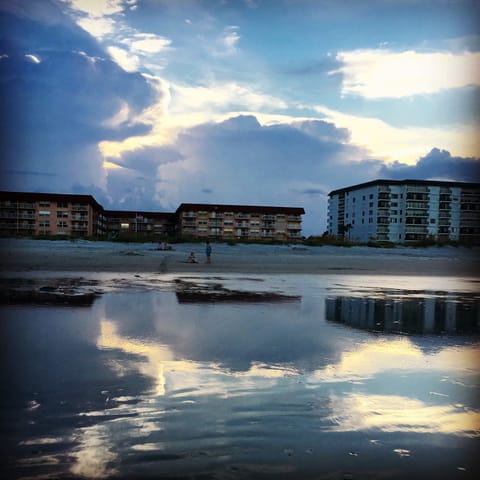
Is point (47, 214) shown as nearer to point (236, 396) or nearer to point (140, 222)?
point (140, 222)

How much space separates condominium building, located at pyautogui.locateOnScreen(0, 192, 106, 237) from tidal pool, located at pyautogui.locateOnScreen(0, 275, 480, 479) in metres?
86.8

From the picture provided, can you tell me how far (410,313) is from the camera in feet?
38.0

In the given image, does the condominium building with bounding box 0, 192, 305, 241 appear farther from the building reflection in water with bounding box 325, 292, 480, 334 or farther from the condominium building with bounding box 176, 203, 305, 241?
the building reflection in water with bounding box 325, 292, 480, 334

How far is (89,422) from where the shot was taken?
427 centimetres

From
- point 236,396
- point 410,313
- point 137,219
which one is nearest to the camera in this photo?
point 236,396

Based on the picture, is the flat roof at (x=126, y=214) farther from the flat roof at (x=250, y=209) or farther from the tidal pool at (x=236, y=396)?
the tidal pool at (x=236, y=396)

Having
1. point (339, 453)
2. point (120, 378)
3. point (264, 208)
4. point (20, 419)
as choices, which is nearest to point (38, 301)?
point (120, 378)

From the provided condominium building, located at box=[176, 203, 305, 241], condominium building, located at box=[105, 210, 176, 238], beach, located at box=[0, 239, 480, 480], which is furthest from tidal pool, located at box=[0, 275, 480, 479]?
condominium building, located at box=[105, 210, 176, 238]

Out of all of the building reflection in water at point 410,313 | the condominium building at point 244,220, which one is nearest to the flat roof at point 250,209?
the condominium building at point 244,220

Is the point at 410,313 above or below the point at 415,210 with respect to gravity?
below

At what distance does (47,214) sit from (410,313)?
3629 inches

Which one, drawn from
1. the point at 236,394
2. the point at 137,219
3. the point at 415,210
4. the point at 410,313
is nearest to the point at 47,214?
the point at 137,219

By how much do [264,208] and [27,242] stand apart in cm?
6444

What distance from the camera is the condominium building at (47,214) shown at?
90.4 metres
